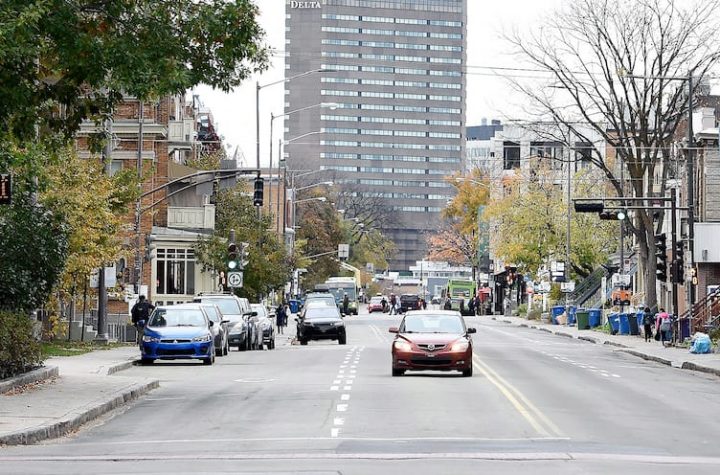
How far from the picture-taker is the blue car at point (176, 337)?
3794 cm

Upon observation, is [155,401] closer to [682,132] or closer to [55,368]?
[55,368]

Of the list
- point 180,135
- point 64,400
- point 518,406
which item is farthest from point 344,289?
point 518,406

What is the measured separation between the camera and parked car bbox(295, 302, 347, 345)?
180ft

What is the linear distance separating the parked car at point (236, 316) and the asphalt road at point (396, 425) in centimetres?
1110

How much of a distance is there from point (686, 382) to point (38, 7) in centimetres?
1881

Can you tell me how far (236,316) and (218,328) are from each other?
20.3 ft

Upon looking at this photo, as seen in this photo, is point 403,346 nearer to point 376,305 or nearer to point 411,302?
point 411,302

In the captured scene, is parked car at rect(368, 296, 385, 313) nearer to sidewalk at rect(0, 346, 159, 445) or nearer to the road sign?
the road sign

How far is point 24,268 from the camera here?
1204 inches

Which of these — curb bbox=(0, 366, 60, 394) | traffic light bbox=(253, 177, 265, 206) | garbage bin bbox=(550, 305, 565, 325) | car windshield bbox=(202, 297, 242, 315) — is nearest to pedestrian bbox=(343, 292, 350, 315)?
garbage bin bbox=(550, 305, 565, 325)

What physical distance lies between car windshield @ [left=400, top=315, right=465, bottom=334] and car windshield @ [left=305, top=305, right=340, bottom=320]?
75.5 ft

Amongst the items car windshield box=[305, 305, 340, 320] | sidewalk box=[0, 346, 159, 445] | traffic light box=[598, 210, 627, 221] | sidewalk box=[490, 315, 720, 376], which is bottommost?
sidewalk box=[490, 315, 720, 376]

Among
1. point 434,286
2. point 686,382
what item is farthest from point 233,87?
point 434,286

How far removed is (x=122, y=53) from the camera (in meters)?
22.6
